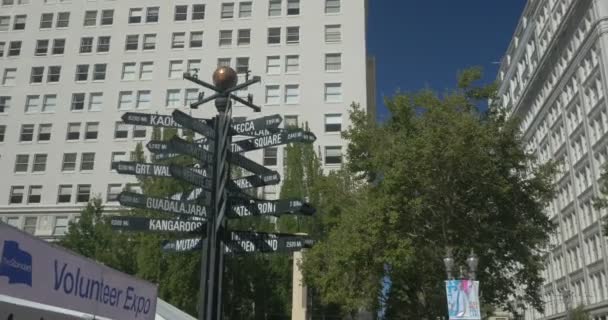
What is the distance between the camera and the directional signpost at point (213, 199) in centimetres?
753

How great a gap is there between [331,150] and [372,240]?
24345 millimetres

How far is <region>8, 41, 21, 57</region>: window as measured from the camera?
54219mm

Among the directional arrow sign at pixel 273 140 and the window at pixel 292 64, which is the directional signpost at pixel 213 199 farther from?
the window at pixel 292 64

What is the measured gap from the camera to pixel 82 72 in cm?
5297

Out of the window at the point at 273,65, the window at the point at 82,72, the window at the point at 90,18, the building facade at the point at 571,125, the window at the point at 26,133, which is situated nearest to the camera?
the window at the point at 273,65

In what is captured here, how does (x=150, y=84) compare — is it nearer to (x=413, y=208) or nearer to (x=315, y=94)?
(x=315, y=94)

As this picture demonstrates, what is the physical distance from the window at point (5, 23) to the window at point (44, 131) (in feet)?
34.7

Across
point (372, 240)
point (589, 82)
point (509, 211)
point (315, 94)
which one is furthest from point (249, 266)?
point (589, 82)

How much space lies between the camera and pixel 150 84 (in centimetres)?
5150

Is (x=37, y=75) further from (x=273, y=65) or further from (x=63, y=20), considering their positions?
(x=273, y=65)

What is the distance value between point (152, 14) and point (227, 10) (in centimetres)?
673

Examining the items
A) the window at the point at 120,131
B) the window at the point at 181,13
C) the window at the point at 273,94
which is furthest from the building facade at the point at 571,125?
the window at the point at 120,131

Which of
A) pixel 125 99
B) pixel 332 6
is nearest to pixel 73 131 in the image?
pixel 125 99

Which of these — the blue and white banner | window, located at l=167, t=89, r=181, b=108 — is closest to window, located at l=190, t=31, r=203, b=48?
window, located at l=167, t=89, r=181, b=108
